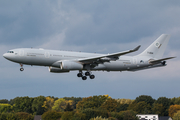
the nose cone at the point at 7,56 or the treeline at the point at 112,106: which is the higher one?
the nose cone at the point at 7,56

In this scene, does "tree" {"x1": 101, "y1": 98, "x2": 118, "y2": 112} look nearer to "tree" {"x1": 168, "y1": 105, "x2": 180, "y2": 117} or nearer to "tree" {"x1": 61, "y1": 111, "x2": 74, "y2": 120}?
"tree" {"x1": 168, "y1": 105, "x2": 180, "y2": 117}

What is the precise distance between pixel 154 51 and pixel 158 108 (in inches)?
3906

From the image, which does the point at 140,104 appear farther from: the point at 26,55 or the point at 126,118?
the point at 26,55

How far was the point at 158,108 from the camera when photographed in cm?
15562

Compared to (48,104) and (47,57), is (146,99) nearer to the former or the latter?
(48,104)

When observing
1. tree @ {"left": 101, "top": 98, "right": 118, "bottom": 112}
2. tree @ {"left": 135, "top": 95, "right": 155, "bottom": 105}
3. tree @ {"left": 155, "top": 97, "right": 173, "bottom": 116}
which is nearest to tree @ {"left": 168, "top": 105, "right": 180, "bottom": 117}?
tree @ {"left": 155, "top": 97, "right": 173, "bottom": 116}

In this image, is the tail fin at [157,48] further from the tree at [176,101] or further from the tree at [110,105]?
the tree at [176,101]

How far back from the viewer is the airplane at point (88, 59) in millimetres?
49750

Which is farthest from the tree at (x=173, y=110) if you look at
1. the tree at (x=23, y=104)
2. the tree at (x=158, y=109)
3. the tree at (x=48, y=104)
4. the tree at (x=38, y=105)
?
the tree at (x=23, y=104)

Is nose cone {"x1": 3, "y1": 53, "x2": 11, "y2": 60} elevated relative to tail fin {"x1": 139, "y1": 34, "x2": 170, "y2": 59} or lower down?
lower down

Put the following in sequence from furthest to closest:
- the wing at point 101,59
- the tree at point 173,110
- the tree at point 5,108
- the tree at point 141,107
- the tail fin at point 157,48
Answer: the tree at point 5,108 < the tree at point 141,107 < the tree at point 173,110 < the tail fin at point 157,48 < the wing at point 101,59

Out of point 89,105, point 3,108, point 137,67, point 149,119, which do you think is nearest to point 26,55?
point 137,67

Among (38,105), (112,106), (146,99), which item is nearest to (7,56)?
(112,106)

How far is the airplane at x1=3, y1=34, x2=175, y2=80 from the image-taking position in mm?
49750
